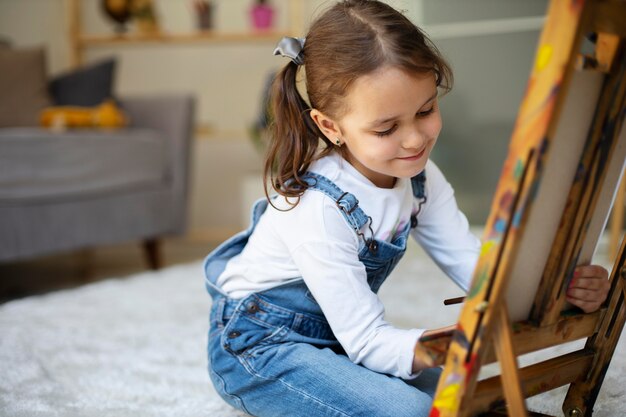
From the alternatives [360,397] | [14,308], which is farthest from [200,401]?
[14,308]

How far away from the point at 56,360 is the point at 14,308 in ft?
1.68

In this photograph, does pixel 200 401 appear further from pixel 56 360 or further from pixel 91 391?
pixel 56 360

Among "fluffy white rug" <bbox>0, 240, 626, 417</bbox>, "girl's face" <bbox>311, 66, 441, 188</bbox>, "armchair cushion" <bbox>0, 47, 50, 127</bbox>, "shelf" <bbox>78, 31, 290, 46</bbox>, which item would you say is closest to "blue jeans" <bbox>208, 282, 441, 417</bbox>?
"fluffy white rug" <bbox>0, 240, 626, 417</bbox>

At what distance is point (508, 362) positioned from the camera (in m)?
0.71

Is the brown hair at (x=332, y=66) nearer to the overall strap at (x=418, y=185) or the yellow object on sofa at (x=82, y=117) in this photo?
the overall strap at (x=418, y=185)

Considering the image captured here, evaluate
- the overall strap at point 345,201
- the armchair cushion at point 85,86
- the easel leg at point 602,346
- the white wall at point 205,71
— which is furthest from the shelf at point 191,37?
the easel leg at point 602,346

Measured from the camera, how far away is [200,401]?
1.18 metres

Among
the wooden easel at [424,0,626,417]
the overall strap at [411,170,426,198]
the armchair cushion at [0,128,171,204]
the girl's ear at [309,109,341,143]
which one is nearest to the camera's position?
the wooden easel at [424,0,626,417]

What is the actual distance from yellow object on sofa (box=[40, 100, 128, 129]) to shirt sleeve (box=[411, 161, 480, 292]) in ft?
5.28

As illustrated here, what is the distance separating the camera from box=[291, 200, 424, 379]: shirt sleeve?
2.79 feet

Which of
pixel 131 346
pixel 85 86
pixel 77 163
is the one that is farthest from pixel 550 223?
pixel 85 86

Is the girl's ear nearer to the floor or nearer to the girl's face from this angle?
the girl's face

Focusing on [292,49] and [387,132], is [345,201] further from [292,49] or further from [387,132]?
[292,49]

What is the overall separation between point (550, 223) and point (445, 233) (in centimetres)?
32
